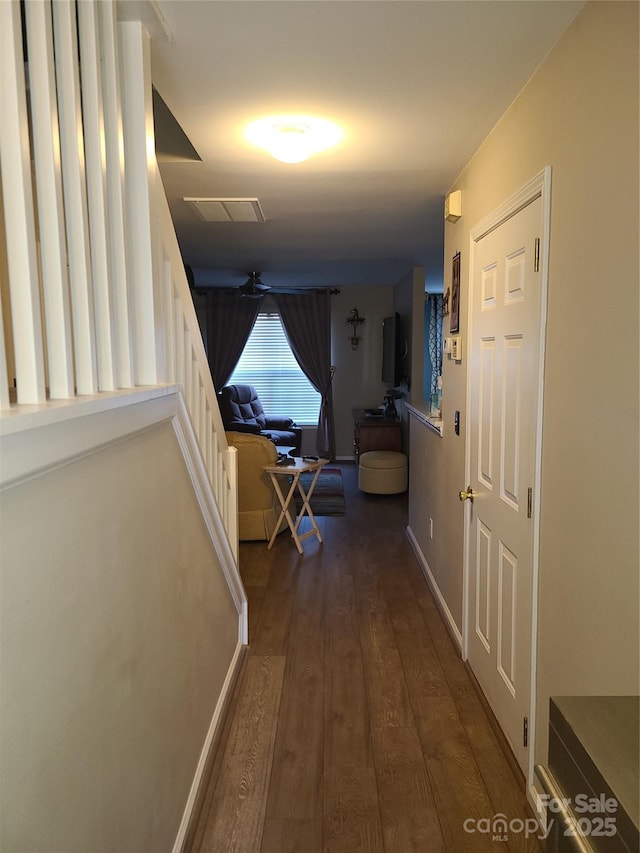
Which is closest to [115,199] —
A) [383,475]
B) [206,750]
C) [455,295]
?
[206,750]

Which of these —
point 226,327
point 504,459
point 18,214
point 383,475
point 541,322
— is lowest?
point 383,475

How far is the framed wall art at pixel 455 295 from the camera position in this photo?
302 centimetres

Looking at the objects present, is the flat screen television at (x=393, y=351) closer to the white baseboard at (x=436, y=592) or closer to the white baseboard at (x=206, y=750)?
the white baseboard at (x=436, y=592)

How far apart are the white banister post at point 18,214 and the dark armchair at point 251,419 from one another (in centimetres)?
610

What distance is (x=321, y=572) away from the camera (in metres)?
4.09

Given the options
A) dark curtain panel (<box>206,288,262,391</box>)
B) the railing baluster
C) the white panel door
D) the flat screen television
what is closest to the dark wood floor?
the white panel door

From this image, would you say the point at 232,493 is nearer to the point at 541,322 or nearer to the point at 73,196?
the point at 541,322

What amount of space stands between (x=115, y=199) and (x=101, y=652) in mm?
1116

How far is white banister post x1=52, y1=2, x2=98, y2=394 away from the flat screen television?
5542mm

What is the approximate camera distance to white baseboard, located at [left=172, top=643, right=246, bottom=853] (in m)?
1.78

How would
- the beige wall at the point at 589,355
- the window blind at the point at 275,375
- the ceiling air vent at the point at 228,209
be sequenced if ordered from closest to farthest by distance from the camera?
the beige wall at the point at 589,355, the ceiling air vent at the point at 228,209, the window blind at the point at 275,375

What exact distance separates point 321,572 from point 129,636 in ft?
9.13

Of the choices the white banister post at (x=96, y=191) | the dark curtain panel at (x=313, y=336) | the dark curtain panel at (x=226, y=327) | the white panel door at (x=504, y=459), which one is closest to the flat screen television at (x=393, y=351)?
the dark curtain panel at (x=313, y=336)

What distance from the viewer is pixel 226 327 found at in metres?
8.12
